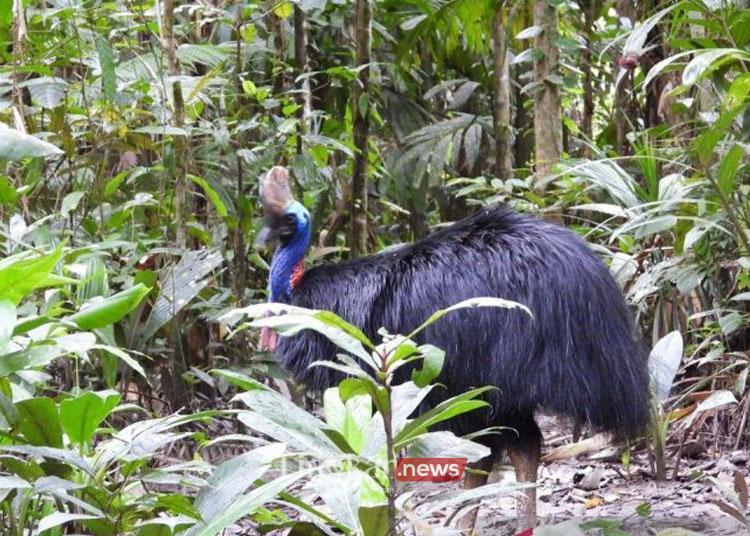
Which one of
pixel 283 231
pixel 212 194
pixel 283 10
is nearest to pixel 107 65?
pixel 212 194

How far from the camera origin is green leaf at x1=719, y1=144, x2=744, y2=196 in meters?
3.34

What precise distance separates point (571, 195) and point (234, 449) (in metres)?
1.64

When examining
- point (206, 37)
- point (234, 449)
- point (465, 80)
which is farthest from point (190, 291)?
point (465, 80)

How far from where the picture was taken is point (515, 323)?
3512 millimetres

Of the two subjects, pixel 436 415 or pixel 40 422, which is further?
pixel 40 422

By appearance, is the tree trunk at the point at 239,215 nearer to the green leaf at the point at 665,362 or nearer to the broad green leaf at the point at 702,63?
the green leaf at the point at 665,362

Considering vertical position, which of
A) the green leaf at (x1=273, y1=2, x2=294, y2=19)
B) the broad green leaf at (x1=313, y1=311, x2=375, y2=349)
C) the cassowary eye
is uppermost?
the green leaf at (x1=273, y1=2, x2=294, y2=19)

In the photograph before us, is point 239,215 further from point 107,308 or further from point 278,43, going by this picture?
point 107,308

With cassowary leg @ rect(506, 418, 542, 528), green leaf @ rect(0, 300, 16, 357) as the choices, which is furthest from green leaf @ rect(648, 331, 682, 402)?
green leaf @ rect(0, 300, 16, 357)

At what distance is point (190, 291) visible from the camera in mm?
4102

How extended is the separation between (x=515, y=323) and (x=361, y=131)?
1859mm

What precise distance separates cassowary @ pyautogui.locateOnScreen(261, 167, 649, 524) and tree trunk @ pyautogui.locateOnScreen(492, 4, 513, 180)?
2101 millimetres

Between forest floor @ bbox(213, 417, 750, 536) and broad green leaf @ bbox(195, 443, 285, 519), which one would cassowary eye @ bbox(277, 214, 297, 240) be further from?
broad green leaf @ bbox(195, 443, 285, 519)

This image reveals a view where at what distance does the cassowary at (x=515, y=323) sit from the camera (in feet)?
11.5
